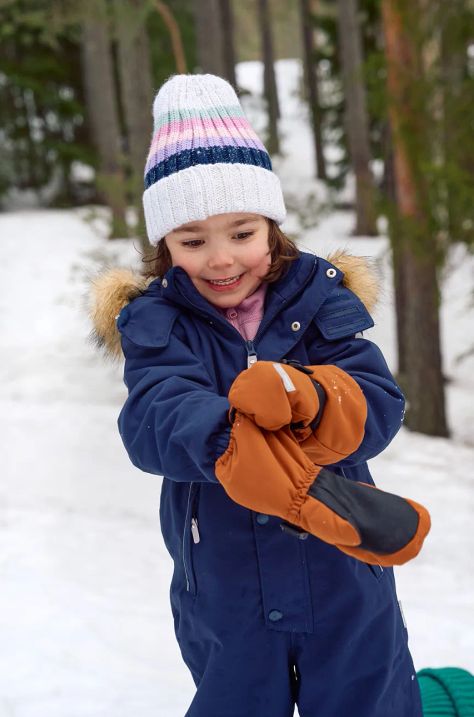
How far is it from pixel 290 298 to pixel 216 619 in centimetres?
76

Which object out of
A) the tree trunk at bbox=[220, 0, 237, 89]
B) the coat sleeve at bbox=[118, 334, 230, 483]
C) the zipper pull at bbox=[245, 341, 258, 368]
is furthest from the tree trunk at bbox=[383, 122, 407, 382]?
the tree trunk at bbox=[220, 0, 237, 89]

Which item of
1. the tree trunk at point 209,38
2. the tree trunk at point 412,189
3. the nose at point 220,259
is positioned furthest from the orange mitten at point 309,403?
the tree trunk at point 209,38

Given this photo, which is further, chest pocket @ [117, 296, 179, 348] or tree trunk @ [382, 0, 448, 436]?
tree trunk @ [382, 0, 448, 436]

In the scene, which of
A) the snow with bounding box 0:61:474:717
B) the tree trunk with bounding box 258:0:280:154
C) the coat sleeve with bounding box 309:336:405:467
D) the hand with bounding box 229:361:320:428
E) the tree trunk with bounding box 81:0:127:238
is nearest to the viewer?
the hand with bounding box 229:361:320:428

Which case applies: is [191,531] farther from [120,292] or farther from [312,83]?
[312,83]

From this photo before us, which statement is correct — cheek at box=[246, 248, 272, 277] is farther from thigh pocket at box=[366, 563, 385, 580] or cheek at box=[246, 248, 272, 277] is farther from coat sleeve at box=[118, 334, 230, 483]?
thigh pocket at box=[366, 563, 385, 580]

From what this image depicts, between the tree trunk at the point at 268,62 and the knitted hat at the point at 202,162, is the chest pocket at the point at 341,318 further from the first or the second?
the tree trunk at the point at 268,62

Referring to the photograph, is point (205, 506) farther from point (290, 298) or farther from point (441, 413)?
point (441, 413)

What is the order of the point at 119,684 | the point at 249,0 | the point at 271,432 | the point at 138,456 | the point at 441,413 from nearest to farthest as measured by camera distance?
the point at 271,432, the point at 138,456, the point at 119,684, the point at 441,413, the point at 249,0

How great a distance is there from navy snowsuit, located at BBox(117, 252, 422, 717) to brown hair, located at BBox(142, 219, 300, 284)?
0.03 meters

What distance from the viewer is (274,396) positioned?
140 cm

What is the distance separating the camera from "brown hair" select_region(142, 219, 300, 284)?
→ 1887 mm

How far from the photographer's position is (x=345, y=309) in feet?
5.99

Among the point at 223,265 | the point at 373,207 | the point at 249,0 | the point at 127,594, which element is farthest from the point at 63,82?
the point at 223,265
